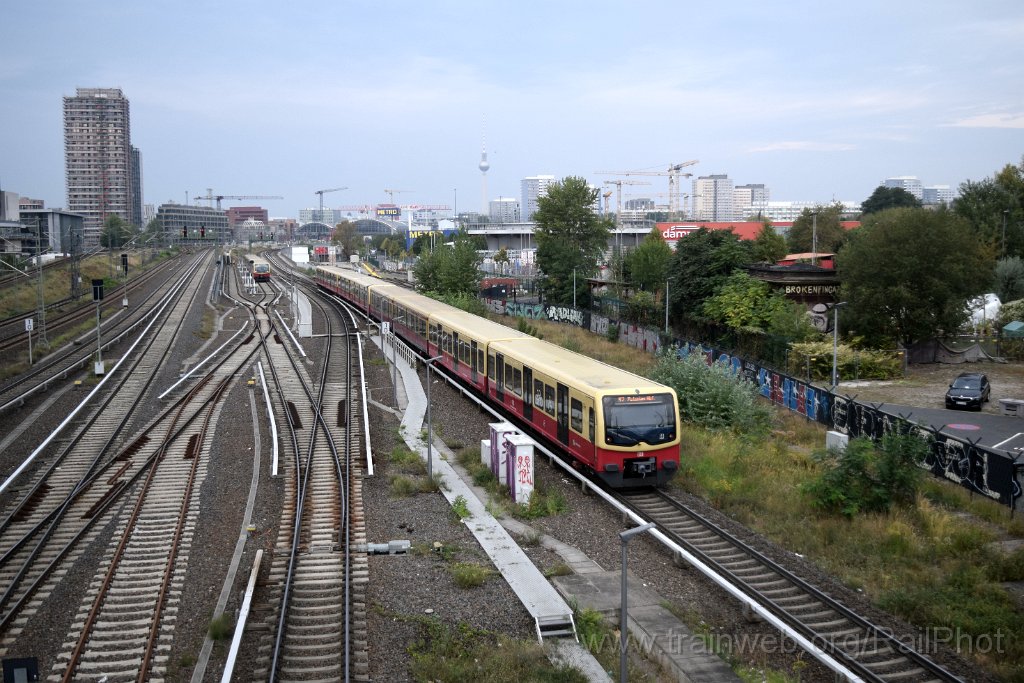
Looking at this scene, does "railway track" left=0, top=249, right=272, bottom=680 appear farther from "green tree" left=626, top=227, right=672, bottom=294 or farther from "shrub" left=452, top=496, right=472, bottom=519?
"green tree" left=626, top=227, right=672, bottom=294

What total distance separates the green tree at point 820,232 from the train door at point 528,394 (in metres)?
70.7

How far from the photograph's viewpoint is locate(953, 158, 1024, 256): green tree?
68.0 m

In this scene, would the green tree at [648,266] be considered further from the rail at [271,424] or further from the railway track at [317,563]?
the railway track at [317,563]

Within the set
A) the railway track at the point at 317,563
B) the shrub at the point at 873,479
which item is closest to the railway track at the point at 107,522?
the railway track at the point at 317,563

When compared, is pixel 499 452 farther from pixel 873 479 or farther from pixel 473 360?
pixel 473 360

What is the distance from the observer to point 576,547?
15.7 m

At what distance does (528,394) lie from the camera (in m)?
22.0

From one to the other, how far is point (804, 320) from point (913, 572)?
27.1 metres

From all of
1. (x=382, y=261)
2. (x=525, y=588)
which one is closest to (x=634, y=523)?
(x=525, y=588)

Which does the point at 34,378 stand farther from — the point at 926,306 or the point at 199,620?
the point at 926,306

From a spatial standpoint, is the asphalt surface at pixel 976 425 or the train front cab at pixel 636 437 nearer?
the train front cab at pixel 636 437

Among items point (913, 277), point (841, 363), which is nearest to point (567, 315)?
point (841, 363)

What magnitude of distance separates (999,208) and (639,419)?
6662 centimetres

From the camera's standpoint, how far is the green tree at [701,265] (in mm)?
45219
